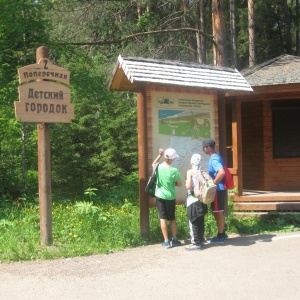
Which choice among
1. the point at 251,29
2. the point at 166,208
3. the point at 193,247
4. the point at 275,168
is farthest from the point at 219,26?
the point at 251,29

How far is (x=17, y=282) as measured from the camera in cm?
600

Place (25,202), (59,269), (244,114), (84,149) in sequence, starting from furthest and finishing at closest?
Answer: (84,149) < (244,114) < (25,202) < (59,269)

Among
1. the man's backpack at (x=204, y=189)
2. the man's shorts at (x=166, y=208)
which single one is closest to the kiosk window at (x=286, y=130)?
the man's backpack at (x=204, y=189)

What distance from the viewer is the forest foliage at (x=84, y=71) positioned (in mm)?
13195

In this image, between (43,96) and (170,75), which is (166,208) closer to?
(170,75)

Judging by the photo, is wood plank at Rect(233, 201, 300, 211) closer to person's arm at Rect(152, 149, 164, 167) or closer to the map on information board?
the map on information board

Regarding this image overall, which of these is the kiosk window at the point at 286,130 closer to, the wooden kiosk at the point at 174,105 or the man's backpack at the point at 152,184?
the wooden kiosk at the point at 174,105

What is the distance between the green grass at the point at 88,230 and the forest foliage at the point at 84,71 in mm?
3851

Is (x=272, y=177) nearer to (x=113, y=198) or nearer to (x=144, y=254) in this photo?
(x=113, y=198)

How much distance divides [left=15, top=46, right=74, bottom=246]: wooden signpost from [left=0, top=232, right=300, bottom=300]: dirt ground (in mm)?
1061

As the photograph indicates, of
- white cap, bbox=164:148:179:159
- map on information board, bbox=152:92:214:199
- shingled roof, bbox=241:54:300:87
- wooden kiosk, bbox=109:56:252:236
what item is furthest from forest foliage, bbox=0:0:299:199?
white cap, bbox=164:148:179:159

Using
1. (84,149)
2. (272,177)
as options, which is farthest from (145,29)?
(272,177)

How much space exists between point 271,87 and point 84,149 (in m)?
9.87

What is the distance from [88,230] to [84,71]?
298 inches
